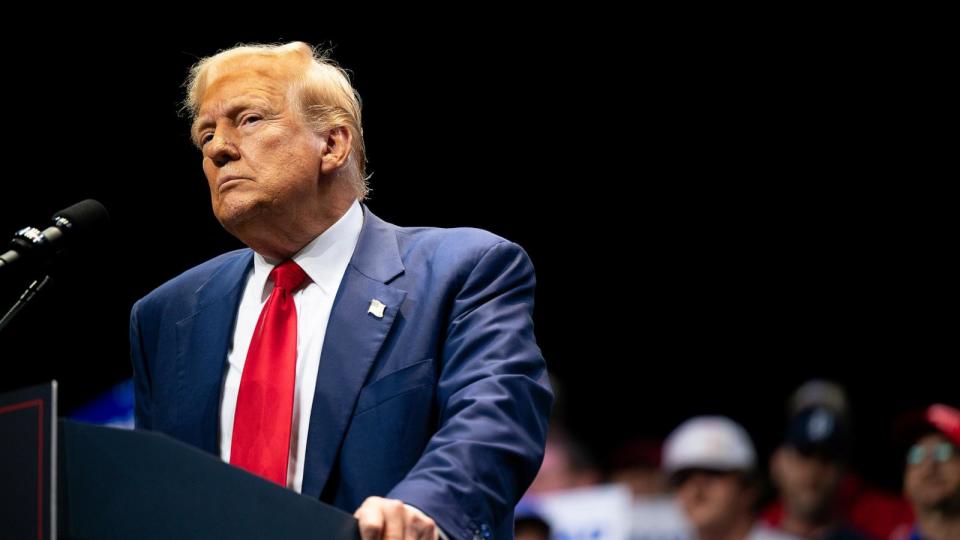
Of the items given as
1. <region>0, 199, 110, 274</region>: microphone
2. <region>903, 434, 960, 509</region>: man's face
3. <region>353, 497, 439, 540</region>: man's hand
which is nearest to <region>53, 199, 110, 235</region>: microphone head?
<region>0, 199, 110, 274</region>: microphone

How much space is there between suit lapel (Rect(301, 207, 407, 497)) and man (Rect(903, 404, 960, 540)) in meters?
2.39

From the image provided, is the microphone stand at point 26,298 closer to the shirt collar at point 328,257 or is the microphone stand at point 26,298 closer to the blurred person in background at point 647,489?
the shirt collar at point 328,257

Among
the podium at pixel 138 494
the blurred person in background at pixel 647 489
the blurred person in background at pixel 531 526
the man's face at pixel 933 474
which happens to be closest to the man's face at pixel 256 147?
the podium at pixel 138 494

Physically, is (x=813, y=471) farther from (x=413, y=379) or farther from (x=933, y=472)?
(x=413, y=379)

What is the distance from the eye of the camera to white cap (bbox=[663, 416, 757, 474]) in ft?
15.1

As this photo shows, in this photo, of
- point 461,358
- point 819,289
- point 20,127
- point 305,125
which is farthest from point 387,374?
point 819,289

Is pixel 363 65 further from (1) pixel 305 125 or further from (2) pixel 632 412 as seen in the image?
(1) pixel 305 125

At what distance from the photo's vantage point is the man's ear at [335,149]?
2279mm

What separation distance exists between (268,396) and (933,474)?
8.58 ft

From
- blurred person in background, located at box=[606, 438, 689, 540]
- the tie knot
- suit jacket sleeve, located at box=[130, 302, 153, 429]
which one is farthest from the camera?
blurred person in background, located at box=[606, 438, 689, 540]

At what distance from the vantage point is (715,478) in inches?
180

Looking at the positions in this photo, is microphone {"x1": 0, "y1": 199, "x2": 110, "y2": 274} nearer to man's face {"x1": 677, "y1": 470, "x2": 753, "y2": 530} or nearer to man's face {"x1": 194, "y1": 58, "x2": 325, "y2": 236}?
man's face {"x1": 194, "y1": 58, "x2": 325, "y2": 236}

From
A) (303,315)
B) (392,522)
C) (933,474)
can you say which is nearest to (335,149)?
(303,315)

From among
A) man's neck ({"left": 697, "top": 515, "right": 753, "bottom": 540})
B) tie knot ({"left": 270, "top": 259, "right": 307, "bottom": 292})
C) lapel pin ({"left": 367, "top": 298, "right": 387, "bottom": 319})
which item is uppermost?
tie knot ({"left": 270, "top": 259, "right": 307, "bottom": 292})
